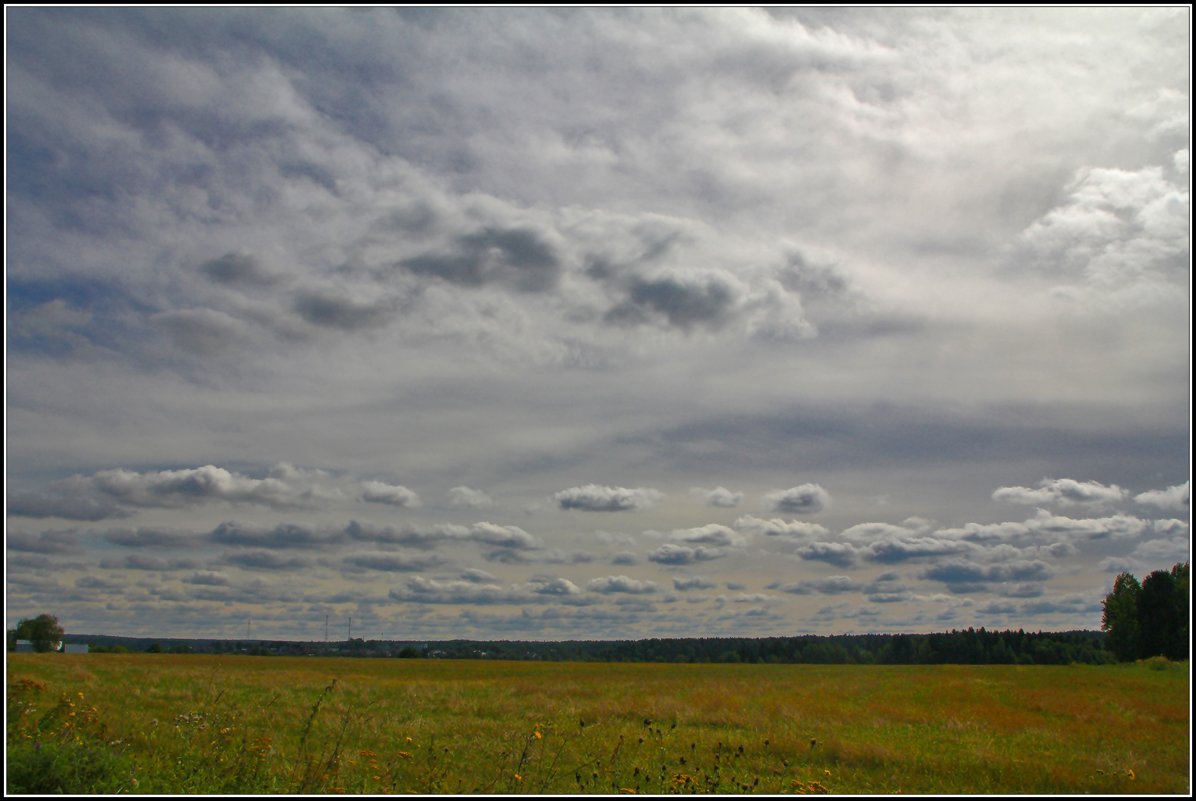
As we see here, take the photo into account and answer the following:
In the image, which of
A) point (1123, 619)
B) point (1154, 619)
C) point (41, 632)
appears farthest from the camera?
point (41, 632)

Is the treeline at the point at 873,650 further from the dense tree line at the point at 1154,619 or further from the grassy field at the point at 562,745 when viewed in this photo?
the grassy field at the point at 562,745

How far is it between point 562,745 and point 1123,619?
129179 millimetres

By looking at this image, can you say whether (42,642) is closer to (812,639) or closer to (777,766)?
(812,639)

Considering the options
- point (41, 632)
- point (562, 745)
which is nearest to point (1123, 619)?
point (562, 745)

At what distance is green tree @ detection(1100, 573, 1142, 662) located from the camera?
114m

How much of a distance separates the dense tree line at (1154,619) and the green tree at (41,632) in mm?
179474

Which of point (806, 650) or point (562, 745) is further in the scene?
point (806, 650)

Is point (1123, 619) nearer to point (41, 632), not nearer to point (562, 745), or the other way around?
point (562, 745)

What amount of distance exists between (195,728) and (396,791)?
15.5ft

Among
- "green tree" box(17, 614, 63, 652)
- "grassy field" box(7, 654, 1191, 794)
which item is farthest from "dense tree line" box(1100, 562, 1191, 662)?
"green tree" box(17, 614, 63, 652)

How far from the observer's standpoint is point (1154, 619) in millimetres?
109188

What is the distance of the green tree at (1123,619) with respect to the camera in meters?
114

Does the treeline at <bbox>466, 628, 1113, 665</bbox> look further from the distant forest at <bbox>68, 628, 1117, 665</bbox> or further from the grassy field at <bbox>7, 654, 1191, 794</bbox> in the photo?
the grassy field at <bbox>7, 654, 1191, 794</bbox>

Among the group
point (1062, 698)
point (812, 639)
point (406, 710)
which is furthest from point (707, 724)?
point (812, 639)
